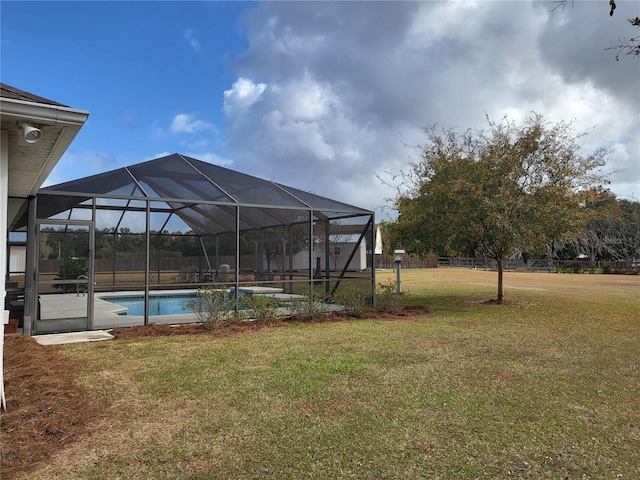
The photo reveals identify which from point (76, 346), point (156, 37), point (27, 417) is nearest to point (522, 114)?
point (156, 37)

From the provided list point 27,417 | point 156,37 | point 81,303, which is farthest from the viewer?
point 156,37

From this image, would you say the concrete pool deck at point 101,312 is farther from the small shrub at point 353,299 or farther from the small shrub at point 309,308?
the small shrub at point 353,299

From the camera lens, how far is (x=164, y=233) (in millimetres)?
14133

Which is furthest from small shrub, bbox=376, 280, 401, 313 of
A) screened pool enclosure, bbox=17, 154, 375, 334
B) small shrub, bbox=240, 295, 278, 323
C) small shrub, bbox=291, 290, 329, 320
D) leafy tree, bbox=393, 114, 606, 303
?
small shrub, bbox=240, 295, 278, 323

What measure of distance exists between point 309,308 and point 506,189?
20.8 ft

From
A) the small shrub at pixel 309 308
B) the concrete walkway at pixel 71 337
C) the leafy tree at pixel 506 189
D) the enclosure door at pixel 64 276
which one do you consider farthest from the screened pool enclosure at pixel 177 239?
the leafy tree at pixel 506 189

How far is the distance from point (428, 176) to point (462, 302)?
4.09 m

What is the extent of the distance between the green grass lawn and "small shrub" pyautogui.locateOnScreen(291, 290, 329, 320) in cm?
165

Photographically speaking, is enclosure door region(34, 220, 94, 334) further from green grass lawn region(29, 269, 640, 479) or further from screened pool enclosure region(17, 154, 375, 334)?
green grass lawn region(29, 269, 640, 479)

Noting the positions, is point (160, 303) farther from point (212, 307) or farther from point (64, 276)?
point (64, 276)

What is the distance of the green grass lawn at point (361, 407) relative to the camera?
122 inches

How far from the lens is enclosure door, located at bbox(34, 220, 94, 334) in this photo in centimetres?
788

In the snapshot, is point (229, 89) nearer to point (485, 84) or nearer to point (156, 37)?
point (156, 37)

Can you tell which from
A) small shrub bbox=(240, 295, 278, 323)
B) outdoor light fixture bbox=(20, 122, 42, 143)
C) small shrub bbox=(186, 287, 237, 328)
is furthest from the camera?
small shrub bbox=(240, 295, 278, 323)
